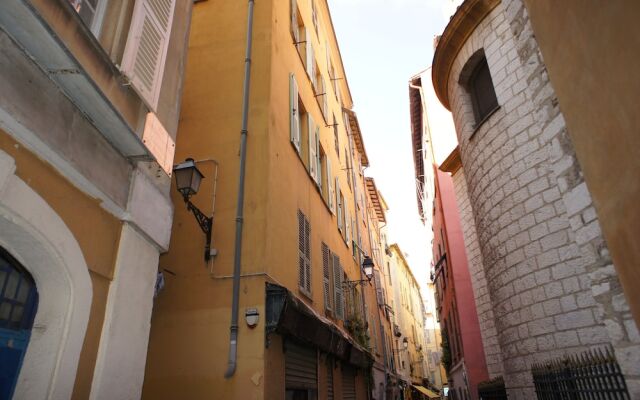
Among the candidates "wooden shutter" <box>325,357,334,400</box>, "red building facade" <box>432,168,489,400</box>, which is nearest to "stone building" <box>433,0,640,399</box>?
"wooden shutter" <box>325,357,334,400</box>

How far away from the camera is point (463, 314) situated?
591 inches

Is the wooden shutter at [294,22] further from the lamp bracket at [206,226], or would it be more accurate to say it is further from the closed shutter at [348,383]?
the closed shutter at [348,383]

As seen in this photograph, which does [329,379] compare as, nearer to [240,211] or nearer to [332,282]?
[332,282]

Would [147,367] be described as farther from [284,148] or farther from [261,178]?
[284,148]

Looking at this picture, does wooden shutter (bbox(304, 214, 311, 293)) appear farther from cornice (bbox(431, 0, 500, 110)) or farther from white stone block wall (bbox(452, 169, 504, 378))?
white stone block wall (bbox(452, 169, 504, 378))

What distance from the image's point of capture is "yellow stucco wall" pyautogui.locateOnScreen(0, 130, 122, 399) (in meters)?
2.99

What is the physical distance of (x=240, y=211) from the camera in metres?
6.38

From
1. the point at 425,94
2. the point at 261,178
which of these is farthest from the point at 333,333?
the point at 425,94

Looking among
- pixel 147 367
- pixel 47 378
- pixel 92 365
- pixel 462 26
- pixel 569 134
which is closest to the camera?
pixel 47 378

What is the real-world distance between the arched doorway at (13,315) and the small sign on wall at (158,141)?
65.9 inches

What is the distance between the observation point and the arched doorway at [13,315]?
2938 millimetres

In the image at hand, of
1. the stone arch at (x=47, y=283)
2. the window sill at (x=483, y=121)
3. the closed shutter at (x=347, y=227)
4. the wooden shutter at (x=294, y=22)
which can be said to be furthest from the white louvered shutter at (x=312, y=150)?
the stone arch at (x=47, y=283)

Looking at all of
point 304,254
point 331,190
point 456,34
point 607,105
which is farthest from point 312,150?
point 607,105

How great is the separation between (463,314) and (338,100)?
29.8 feet
